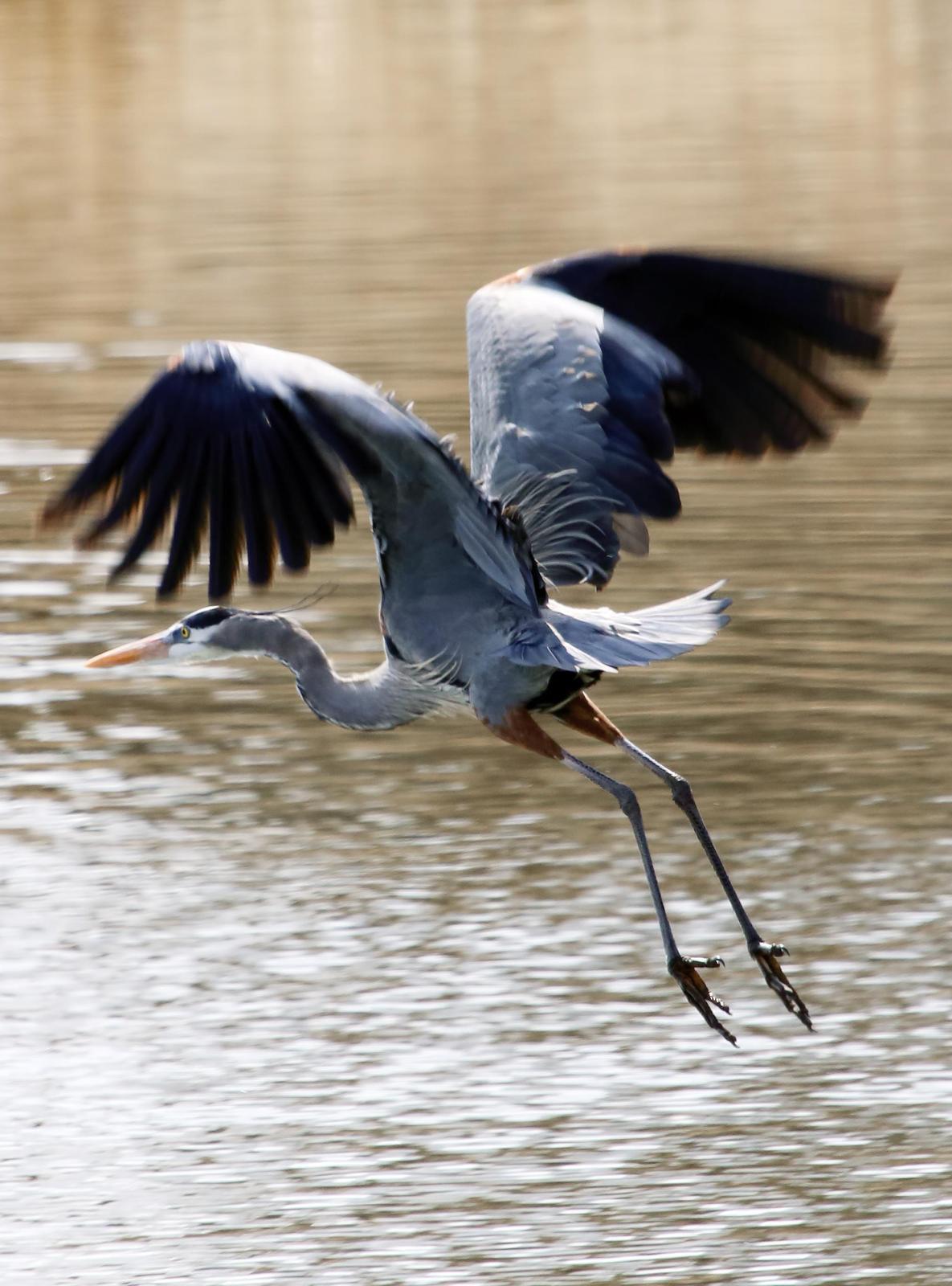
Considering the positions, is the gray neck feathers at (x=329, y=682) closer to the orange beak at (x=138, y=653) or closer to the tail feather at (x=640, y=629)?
the orange beak at (x=138, y=653)

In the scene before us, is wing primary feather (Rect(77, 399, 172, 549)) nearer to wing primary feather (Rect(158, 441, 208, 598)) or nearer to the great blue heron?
wing primary feather (Rect(158, 441, 208, 598))

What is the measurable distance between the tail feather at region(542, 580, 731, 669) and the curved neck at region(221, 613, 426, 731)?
1.73 ft

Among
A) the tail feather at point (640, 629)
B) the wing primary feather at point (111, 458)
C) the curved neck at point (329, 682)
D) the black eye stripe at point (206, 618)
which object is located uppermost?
the wing primary feather at point (111, 458)

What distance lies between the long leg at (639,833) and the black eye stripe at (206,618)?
912mm

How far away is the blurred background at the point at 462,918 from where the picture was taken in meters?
6.47

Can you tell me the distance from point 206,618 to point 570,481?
1188mm

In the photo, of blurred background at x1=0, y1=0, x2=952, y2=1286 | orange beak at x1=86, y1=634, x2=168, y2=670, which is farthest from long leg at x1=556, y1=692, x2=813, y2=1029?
orange beak at x1=86, y1=634, x2=168, y2=670

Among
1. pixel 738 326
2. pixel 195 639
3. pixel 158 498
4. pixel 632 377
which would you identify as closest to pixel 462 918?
pixel 195 639

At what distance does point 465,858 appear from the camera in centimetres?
900

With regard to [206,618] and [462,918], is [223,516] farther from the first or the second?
[462,918]

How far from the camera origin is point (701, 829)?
7328mm

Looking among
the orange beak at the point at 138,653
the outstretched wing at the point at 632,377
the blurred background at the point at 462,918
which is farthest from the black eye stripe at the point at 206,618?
the blurred background at the point at 462,918

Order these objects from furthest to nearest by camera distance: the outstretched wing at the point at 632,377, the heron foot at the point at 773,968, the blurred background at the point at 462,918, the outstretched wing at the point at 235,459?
1. the outstretched wing at the point at 632,377
2. the heron foot at the point at 773,968
3. the blurred background at the point at 462,918
4. the outstretched wing at the point at 235,459

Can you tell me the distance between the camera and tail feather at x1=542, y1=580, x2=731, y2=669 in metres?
6.91
